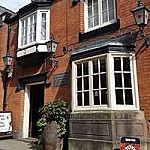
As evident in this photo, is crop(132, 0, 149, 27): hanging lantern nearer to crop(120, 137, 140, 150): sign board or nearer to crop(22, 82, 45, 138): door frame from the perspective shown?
crop(120, 137, 140, 150): sign board

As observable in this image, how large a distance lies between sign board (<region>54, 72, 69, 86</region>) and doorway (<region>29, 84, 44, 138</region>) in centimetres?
208

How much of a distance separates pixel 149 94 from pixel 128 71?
0.99 meters

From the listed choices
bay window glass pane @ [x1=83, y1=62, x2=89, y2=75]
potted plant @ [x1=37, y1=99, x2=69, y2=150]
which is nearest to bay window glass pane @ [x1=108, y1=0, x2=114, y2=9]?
bay window glass pane @ [x1=83, y1=62, x2=89, y2=75]

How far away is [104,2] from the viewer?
27.2 ft

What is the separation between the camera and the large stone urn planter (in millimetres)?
7242

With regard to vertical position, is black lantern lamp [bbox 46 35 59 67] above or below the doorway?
above

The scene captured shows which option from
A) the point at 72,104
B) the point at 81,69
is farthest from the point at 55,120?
the point at 81,69

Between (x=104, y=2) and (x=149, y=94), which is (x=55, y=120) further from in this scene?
(x=104, y=2)

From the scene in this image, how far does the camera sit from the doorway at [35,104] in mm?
10922

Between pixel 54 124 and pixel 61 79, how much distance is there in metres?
2.22

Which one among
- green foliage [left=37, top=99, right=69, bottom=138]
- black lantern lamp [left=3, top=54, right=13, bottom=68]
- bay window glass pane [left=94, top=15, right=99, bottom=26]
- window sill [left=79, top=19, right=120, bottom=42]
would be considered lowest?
green foliage [left=37, top=99, right=69, bottom=138]

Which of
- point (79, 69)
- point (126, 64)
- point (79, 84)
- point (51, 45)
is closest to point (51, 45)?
point (51, 45)

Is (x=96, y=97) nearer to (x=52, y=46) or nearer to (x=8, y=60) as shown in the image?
(x=52, y=46)

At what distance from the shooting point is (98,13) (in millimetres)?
8359
